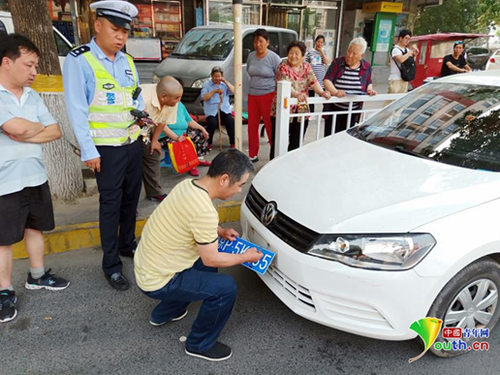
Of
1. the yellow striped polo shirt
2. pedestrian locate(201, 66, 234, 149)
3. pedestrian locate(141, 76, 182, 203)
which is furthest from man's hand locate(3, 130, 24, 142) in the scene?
pedestrian locate(201, 66, 234, 149)

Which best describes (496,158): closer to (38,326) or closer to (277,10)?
(38,326)

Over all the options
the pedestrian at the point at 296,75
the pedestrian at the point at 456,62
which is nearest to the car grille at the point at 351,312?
the pedestrian at the point at 296,75

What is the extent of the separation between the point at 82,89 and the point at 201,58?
542cm

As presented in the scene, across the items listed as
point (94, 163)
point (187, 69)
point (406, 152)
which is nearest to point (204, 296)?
point (94, 163)

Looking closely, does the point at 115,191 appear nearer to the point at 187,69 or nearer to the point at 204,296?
the point at 204,296

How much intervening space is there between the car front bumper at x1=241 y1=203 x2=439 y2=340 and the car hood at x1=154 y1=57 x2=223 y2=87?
5.42m

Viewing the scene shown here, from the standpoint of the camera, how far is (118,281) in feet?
9.60

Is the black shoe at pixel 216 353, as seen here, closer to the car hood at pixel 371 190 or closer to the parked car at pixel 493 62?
the car hood at pixel 371 190

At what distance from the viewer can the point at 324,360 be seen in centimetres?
229

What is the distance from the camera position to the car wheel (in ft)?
6.70

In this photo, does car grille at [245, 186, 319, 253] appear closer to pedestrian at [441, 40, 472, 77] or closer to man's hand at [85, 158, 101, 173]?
man's hand at [85, 158, 101, 173]

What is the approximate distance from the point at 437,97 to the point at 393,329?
200 centimetres

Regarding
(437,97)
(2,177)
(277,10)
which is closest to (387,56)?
(277,10)

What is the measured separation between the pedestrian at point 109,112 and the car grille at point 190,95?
4198 mm
